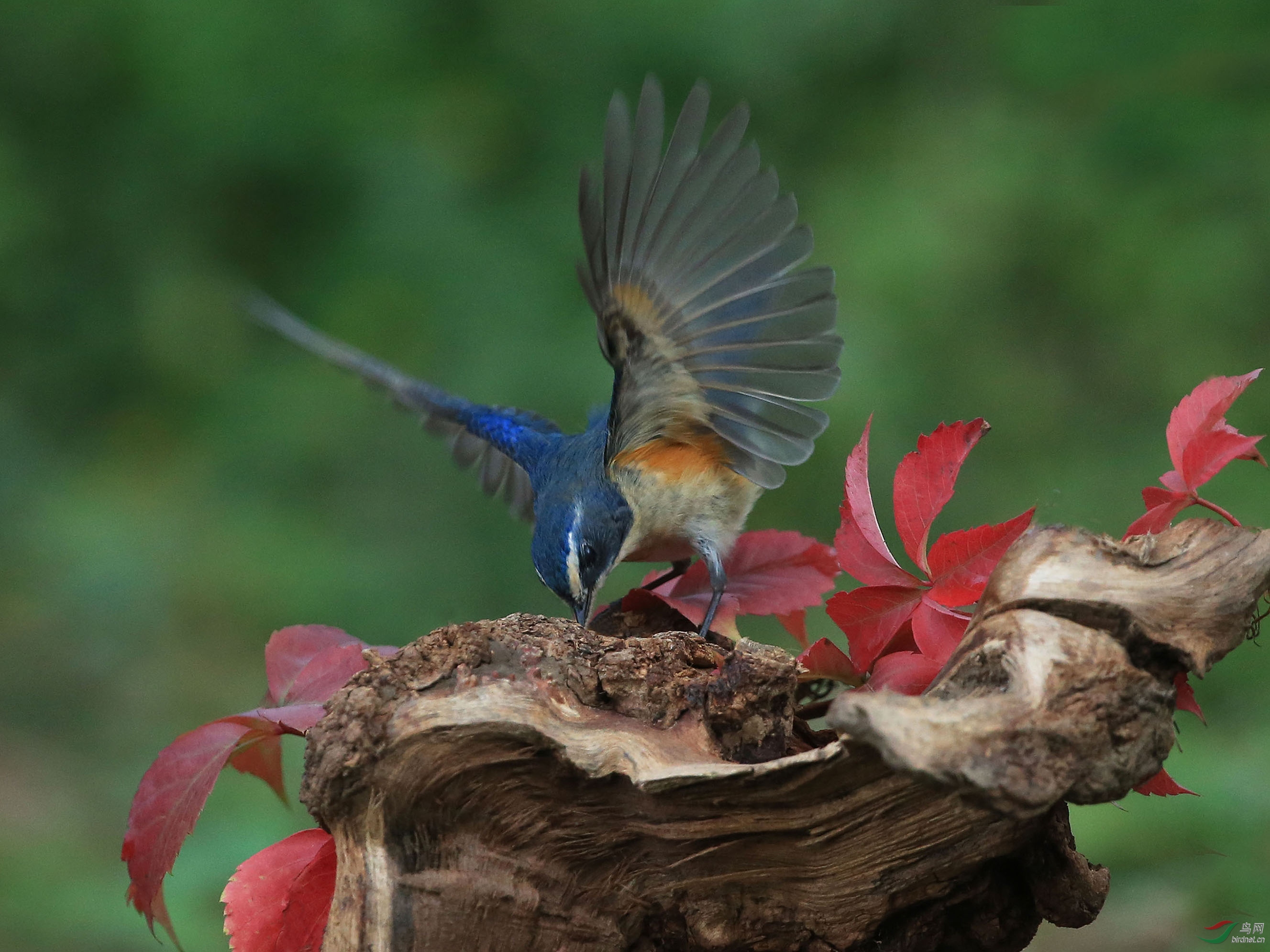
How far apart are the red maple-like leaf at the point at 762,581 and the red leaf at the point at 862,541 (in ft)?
0.66

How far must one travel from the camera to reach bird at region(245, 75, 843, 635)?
177 cm

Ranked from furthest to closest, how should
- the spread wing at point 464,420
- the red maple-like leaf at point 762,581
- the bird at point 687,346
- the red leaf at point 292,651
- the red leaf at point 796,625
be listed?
1. the spread wing at point 464,420
2. the bird at point 687,346
3. the red leaf at point 796,625
4. the red maple-like leaf at point 762,581
5. the red leaf at point 292,651

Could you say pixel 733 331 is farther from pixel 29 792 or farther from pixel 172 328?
pixel 172 328

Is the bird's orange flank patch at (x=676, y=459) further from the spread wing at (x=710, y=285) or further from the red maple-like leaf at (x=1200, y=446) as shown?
the red maple-like leaf at (x=1200, y=446)

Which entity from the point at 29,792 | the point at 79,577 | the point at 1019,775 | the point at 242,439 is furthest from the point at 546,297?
the point at 1019,775

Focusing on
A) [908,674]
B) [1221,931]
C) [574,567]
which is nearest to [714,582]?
[908,674]

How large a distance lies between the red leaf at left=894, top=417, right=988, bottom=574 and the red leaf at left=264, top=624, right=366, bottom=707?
1.96 ft

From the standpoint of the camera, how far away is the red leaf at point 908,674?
1206mm

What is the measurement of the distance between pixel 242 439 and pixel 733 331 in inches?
126

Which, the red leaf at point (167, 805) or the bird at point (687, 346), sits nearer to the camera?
the red leaf at point (167, 805)

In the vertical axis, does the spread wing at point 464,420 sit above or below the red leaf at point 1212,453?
above

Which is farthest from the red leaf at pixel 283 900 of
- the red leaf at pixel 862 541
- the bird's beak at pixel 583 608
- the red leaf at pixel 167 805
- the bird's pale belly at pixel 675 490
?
the bird's pale belly at pixel 675 490

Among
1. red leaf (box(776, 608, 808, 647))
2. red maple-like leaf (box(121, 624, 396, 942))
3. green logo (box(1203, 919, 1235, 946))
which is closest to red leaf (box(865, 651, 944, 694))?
red leaf (box(776, 608, 808, 647))

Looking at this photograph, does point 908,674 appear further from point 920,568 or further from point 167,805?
point 167,805
